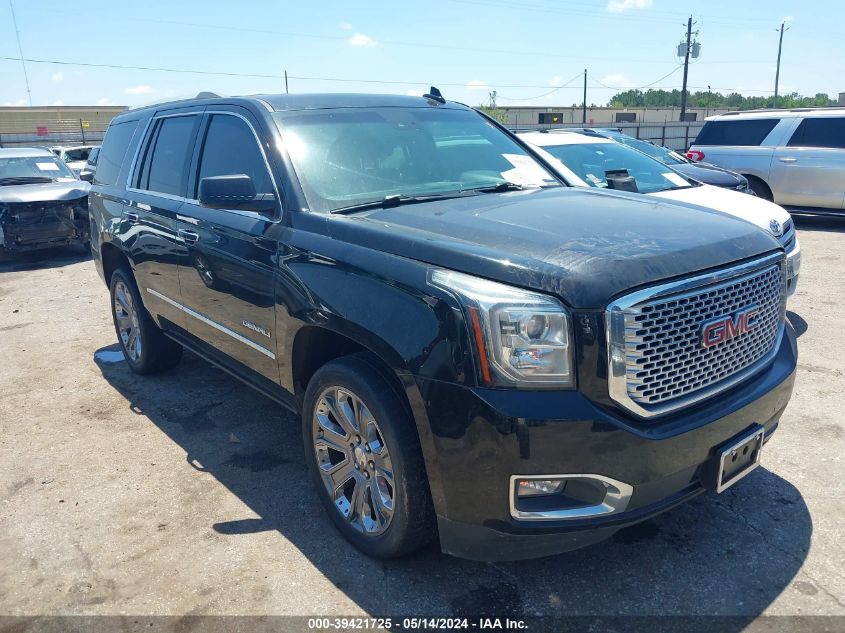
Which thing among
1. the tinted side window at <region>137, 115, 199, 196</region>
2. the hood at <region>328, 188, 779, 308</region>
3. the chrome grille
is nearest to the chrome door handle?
the tinted side window at <region>137, 115, 199, 196</region>

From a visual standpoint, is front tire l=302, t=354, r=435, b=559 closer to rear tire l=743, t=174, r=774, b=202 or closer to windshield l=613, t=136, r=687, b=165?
windshield l=613, t=136, r=687, b=165

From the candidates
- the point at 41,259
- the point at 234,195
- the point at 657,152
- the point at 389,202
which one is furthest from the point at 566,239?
the point at 41,259

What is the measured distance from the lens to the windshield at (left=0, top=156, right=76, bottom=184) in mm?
11625

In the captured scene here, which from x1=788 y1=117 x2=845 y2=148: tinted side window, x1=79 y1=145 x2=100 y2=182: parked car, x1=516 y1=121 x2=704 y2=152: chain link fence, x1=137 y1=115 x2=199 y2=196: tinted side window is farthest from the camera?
x1=516 y1=121 x2=704 y2=152: chain link fence

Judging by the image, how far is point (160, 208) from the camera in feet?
15.0

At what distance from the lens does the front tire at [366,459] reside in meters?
2.72

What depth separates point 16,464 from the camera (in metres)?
4.23

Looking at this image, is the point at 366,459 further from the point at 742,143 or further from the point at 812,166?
the point at 742,143

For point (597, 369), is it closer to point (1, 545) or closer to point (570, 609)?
point (570, 609)

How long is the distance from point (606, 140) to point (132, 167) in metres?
5.14

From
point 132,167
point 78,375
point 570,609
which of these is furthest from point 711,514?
point 78,375

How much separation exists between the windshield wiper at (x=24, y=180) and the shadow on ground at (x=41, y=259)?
1109 mm

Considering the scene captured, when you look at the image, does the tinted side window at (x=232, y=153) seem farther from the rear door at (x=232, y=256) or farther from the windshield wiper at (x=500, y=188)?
the windshield wiper at (x=500, y=188)

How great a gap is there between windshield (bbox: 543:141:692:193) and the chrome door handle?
4205 millimetres
